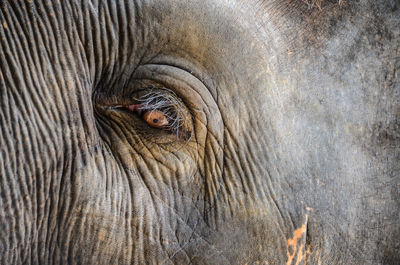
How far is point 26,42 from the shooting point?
2682mm

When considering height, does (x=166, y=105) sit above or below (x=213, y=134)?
above

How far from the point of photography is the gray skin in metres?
2.72

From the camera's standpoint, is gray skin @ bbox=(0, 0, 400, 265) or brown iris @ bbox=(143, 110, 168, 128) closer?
gray skin @ bbox=(0, 0, 400, 265)

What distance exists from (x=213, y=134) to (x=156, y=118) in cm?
28

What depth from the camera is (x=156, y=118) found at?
288 cm

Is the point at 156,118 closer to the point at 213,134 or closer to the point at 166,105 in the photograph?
the point at 166,105

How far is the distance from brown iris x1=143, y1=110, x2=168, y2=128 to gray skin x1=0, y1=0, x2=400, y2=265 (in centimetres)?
4

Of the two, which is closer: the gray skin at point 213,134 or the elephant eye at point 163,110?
the gray skin at point 213,134

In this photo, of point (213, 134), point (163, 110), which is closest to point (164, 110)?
point (163, 110)

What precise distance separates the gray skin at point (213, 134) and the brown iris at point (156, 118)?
36 mm

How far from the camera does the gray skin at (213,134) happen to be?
8.93ft

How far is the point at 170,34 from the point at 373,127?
1070mm

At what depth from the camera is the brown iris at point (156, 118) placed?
2867 mm

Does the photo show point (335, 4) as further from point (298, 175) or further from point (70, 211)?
point (70, 211)
